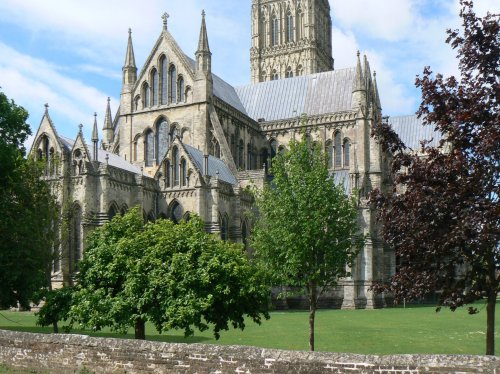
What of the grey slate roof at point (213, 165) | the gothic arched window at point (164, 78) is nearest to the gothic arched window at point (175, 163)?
the grey slate roof at point (213, 165)

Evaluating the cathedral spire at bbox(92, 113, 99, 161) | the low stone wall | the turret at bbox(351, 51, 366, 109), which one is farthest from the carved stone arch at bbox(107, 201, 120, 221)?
the turret at bbox(351, 51, 366, 109)

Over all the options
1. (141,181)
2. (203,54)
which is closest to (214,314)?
(141,181)

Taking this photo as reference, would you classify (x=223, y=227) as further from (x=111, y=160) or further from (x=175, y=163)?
(x=111, y=160)

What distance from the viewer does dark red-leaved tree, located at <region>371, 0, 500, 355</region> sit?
45.1ft

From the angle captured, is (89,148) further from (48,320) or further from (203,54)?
(48,320)

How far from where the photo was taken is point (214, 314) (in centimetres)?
2050

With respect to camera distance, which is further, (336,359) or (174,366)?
(174,366)

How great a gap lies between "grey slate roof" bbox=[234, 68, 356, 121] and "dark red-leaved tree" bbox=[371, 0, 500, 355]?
44909 millimetres

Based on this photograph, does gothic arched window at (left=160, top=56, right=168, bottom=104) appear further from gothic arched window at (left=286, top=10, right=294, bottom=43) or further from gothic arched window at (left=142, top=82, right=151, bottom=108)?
gothic arched window at (left=286, top=10, right=294, bottom=43)

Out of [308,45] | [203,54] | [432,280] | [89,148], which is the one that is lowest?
[432,280]

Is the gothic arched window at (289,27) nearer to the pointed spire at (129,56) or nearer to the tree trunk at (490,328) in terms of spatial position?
the pointed spire at (129,56)

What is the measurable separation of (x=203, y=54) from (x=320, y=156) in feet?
95.8

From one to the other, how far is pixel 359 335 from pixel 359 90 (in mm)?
34685

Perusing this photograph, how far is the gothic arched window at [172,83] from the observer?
53.3m
